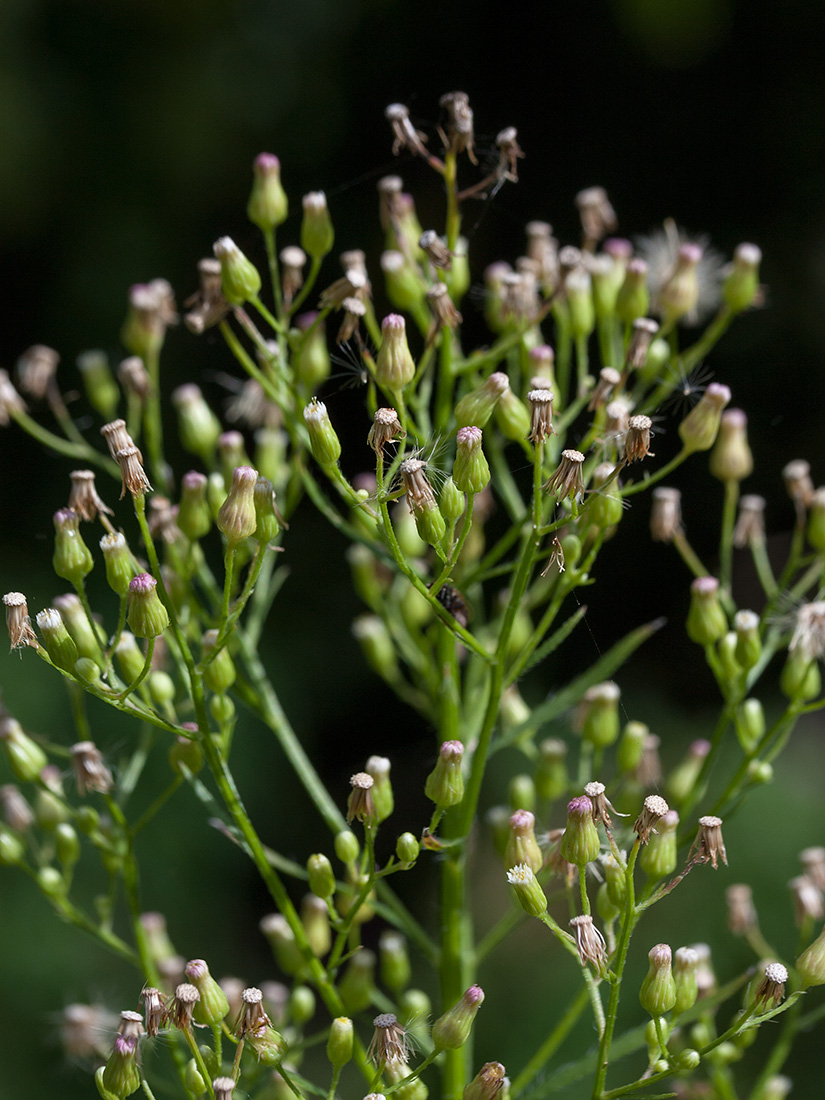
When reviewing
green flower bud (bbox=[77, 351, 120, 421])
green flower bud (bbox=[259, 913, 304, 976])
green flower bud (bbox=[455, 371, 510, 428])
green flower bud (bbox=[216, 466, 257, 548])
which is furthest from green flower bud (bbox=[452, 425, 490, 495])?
green flower bud (bbox=[77, 351, 120, 421])

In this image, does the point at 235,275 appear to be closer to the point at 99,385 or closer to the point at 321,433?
the point at 321,433

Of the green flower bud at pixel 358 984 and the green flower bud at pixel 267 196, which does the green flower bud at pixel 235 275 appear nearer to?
the green flower bud at pixel 267 196

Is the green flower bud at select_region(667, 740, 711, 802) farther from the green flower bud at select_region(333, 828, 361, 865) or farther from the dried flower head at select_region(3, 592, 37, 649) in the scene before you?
the dried flower head at select_region(3, 592, 37, 649)

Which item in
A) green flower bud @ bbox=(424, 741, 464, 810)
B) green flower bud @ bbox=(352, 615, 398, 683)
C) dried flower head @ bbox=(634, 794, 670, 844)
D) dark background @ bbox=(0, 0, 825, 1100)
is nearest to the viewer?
dried flower head @ bbox=(634, 794, 670, 844)

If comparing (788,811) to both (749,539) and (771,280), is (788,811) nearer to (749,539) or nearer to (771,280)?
(771,280)

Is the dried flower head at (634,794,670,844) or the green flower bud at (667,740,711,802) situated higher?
the dried flower head at (634,794,670,844)

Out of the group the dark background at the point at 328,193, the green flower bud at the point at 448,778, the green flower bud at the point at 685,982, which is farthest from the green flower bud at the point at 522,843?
the dark background at the point at 328,193

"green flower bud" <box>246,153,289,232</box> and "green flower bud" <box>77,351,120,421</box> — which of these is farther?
"green flower bud" <box>77,351,120,421</box>
